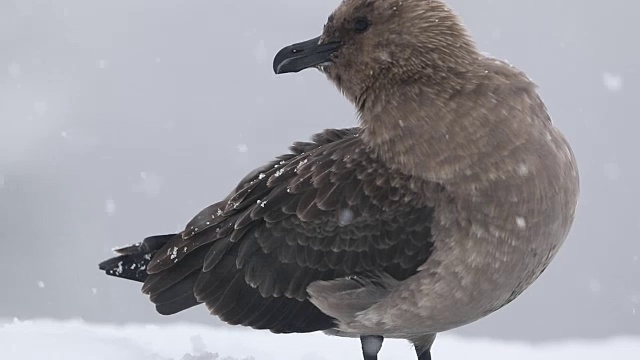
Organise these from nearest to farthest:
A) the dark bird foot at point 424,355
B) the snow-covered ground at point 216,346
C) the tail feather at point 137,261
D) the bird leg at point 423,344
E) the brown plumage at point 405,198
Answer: the brown plumage at point 405,198 → the bird leg at point 423,344 → the dark bird foot at point 424,355 → the tail feather at point 137,261 → the snow-covered ground at point 216,346

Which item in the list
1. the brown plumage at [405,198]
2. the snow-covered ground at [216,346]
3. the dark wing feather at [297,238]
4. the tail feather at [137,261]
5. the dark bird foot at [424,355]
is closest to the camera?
the brown plumage at [405,198]

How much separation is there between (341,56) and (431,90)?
46 centimetres

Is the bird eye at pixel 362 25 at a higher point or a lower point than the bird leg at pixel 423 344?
higher

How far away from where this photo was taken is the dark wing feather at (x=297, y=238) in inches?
208

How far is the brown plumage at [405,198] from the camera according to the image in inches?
200

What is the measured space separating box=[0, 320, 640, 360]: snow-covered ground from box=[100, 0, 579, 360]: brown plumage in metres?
0.94

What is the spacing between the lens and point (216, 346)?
6.67 meters

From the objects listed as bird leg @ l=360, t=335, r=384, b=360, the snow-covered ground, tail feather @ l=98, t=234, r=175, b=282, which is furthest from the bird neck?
the snow-covered ground

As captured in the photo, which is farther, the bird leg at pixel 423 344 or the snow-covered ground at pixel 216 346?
the snow-covered ground at pixel 216 346

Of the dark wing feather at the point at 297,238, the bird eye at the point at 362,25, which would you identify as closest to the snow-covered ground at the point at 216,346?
the dark wing feather at the point at 297,238

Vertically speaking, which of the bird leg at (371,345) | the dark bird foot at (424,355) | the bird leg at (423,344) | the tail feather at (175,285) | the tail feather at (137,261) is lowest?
the bird leg at (371,345)

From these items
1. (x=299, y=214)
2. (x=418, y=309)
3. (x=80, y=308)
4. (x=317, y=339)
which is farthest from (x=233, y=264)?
(x=80, y=308)

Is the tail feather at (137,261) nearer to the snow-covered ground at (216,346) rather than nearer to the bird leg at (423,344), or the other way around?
the snow-covered ground at (216,346)

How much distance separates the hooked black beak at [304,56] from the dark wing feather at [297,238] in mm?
456
